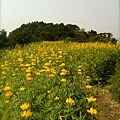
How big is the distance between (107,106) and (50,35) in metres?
16.4

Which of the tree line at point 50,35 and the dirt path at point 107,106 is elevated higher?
the tree line at point 50,35

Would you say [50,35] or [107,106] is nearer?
Result: [107,106]

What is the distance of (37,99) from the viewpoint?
12.4 feet

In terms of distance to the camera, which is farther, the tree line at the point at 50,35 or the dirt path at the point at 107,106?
the tree line at the point at 50,35

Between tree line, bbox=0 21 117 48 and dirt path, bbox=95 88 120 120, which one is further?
tree line, bbox=0 21 117 48

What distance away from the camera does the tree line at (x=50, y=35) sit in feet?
62.3

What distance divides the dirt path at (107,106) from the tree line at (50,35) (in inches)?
465

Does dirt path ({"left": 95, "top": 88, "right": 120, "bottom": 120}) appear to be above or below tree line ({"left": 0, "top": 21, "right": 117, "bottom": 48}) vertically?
A: below

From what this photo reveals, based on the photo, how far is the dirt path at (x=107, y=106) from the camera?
470 centimetres

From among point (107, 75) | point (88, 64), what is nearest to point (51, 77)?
point (88, 64)

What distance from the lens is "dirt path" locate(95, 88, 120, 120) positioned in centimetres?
470

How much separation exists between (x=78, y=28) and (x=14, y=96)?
22.0m

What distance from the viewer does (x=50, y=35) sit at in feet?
70.3

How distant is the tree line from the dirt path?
11.8 meters
